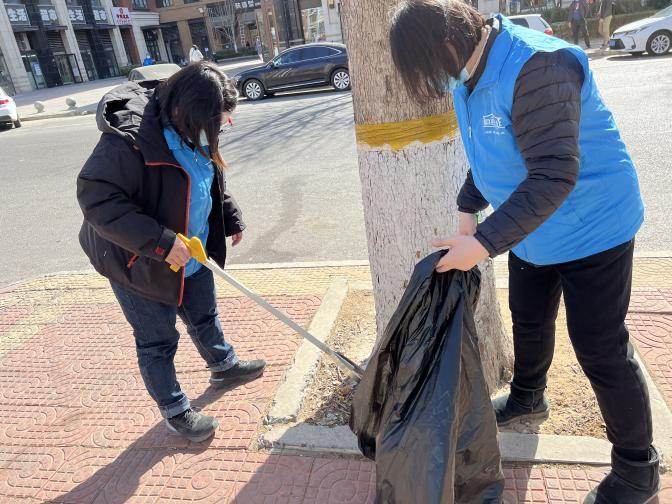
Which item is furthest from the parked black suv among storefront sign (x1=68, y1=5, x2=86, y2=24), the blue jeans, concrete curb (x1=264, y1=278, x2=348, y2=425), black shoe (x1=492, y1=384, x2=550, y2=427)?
storefront sign (x1=68, y1=5, x2=86, y2=24)

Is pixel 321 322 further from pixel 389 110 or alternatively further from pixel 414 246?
pixel 389 110

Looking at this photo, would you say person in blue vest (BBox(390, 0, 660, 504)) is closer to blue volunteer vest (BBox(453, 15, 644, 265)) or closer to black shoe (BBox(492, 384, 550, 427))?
blue volunteer vest (BBox(453, 15, 644, 265))

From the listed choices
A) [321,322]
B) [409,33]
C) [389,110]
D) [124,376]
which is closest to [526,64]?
[409,33]

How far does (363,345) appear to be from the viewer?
125 inches

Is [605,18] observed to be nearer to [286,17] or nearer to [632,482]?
[286,17]

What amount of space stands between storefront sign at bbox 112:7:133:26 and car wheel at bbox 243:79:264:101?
102 feet

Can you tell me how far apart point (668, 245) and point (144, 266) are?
385 centimetres

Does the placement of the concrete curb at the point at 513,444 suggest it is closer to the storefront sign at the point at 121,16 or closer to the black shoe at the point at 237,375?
the black shoe at the point at 237,375

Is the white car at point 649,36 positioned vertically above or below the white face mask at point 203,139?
below

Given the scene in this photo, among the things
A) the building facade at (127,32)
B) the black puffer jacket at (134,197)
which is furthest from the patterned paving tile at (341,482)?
the building facade at (127,32)

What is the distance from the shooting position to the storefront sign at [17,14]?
1238 inches

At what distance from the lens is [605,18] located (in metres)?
19.4

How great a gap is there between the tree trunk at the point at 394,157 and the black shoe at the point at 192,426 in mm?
1097

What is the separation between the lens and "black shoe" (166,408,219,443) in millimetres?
2605
